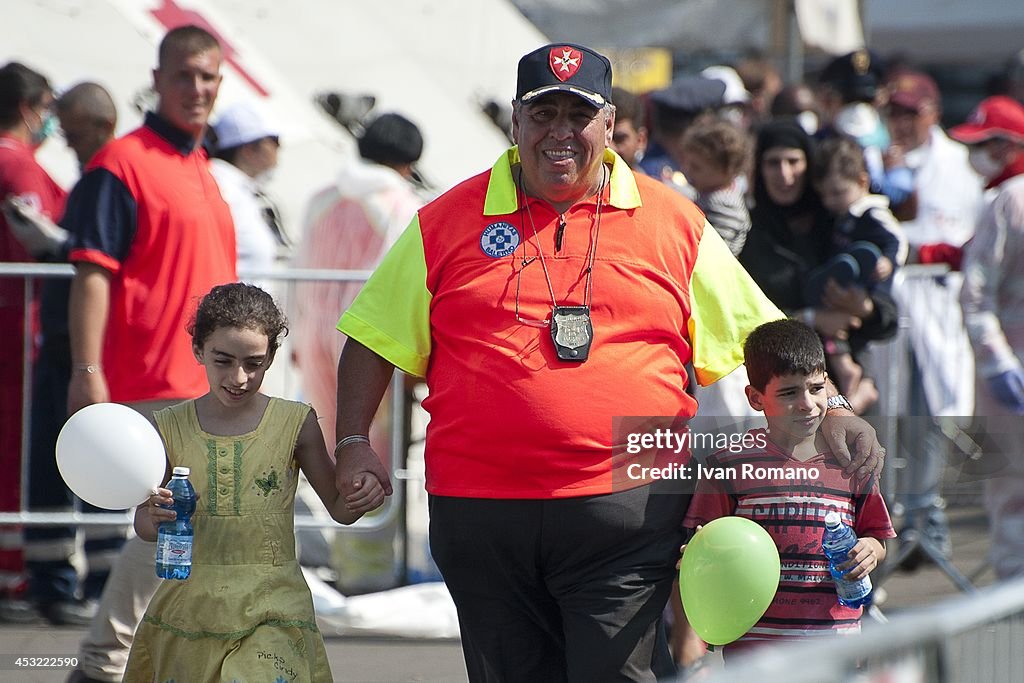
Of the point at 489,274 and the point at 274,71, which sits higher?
the point at 274,71

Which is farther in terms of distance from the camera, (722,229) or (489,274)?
(722,229)

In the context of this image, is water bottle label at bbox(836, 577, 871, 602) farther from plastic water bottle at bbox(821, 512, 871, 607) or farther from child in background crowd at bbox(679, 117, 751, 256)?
child in background crowd at bbox(679, 117, 751, 256)

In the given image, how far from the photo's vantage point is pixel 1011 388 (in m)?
6.51

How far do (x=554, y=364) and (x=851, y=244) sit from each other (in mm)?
2739

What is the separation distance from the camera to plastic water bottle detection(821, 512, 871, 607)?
12.4 feet

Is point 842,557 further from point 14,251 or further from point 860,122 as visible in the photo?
point 860,122

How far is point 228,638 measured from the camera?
157 inches

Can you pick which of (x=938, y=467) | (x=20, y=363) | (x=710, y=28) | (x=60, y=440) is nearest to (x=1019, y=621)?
(x=60, y=440)

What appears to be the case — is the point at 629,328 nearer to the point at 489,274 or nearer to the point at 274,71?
the point at 489,274

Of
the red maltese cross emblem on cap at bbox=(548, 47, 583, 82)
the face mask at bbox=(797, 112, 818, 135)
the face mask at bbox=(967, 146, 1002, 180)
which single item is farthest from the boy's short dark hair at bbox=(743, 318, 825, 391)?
the face mask at bbox=(797, 112, 818, 135)

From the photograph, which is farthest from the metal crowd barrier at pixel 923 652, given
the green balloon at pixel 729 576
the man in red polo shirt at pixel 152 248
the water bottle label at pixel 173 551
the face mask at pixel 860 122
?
the face mask at pixel 860 122

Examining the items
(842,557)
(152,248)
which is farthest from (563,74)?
(152,248)

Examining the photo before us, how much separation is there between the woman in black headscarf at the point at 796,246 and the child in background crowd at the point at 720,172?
14 centimetres

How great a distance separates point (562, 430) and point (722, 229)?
238 centimetres
